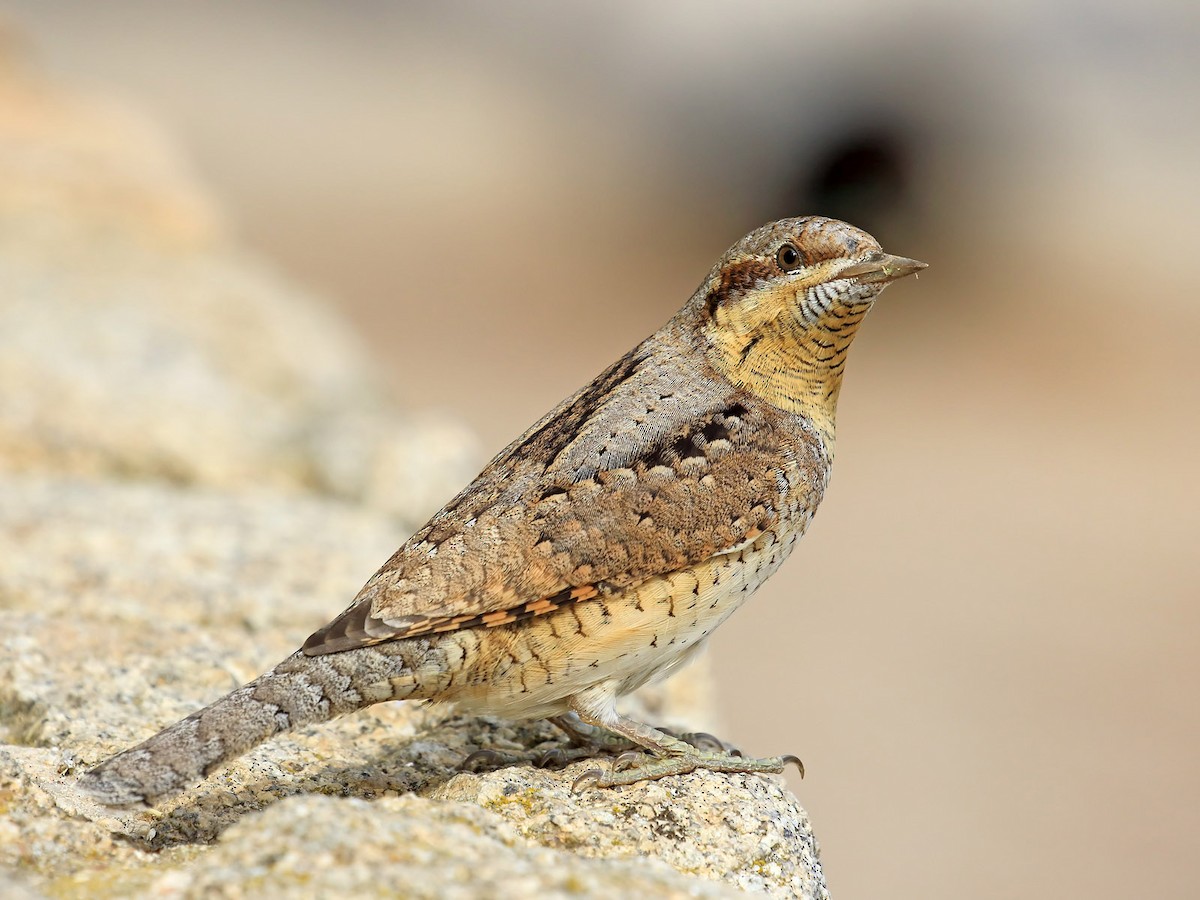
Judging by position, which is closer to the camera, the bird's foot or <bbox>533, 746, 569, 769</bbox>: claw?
the bird's foot

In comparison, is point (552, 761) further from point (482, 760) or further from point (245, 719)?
point (245, 719)

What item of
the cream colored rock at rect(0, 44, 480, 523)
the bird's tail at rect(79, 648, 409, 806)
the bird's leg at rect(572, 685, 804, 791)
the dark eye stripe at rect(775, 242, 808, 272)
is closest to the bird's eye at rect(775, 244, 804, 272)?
the dark eye stripe at rect(775, 242, 808, 272)

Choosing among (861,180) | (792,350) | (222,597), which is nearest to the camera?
(792,350)

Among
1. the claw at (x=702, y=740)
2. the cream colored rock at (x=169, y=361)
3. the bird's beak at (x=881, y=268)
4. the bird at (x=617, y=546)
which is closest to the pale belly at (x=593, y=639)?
the bird at (x=617, y=546)

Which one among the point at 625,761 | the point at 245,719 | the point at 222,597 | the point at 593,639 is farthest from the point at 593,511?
the point at 222,597

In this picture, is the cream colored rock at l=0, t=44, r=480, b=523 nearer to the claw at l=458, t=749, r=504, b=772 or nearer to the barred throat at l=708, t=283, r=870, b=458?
the claw at l=458, t=749, r=504, b=772

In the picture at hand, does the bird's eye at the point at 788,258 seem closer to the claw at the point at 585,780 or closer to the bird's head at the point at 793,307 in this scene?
the bird's head at the point at 793,307

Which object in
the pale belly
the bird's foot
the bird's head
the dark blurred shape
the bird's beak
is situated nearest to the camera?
the pale belly

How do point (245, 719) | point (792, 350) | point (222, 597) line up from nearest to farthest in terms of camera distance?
point (245, 719), point (792, 350), point (222, 597)
